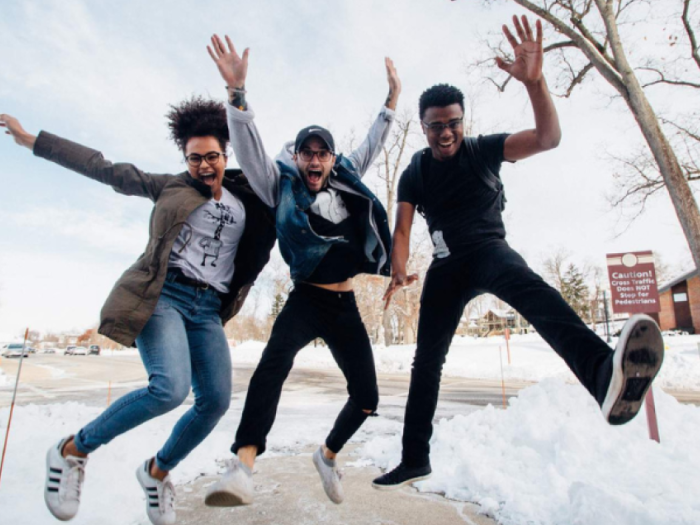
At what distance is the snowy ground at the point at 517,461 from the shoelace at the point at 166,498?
961 millimetres

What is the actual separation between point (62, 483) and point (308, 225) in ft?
6.78

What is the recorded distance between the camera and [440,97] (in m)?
2.90

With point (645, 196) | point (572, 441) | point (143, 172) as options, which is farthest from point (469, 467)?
point (645, 196)

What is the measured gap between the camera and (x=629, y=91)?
1010cm

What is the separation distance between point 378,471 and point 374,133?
358 cm

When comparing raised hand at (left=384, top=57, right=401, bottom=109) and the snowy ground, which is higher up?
raised hand at (left=384, top=57, right=401, bottom=109)

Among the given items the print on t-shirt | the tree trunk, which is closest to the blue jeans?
the print on t-shirt

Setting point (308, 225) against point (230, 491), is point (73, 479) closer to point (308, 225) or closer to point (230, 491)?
point (230, 491)

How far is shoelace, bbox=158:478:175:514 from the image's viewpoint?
2.74 meters

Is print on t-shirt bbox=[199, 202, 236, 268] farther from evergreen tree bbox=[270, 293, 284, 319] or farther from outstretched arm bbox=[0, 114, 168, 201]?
evergreen tree bbox=[270, 293, 284, 319]

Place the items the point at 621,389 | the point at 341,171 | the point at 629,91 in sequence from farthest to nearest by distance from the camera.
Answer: the point at 629,91
the point at 341,171
the point at 621,389

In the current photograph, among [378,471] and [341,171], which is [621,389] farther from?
[378,471]

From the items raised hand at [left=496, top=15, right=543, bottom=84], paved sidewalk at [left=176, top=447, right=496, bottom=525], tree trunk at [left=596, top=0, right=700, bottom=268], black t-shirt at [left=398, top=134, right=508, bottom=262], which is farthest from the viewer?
tree trunk at [left=596, top=0, right=700, bottom=268]

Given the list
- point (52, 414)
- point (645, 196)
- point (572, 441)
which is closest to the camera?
point (572, 441)
